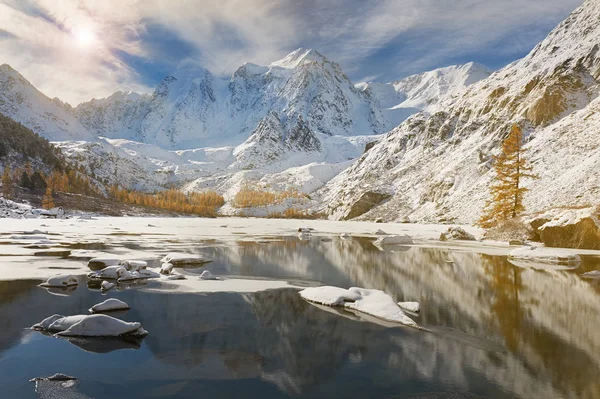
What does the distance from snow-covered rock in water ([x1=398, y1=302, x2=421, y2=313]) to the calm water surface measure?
340 mm

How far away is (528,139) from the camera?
359ft

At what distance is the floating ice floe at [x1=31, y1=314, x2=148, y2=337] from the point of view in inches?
458

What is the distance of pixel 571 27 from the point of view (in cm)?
16012

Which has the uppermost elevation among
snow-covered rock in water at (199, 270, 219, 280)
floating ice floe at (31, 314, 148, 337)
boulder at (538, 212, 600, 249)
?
boulder at (538, 212, 600, 249)

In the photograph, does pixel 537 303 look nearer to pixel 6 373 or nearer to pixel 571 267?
pixel 571 267

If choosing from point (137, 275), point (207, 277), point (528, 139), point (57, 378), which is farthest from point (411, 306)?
point (528, 139)

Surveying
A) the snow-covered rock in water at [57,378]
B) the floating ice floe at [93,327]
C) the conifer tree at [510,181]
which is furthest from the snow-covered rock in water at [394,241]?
the snow-covered rock in water at [57,378]

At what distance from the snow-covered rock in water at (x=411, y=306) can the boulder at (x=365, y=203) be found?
145 meters

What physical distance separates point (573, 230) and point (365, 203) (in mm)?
123825

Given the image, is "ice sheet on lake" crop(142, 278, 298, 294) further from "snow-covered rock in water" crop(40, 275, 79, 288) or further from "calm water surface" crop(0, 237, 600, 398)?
"snow-covered rock in water" crop(40, 275, 79, 288)

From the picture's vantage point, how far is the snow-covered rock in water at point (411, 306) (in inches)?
602

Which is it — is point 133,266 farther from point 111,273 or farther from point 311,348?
point 311,348

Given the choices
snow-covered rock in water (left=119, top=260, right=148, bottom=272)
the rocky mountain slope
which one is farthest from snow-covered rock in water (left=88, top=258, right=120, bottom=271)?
the rocky mountain slope

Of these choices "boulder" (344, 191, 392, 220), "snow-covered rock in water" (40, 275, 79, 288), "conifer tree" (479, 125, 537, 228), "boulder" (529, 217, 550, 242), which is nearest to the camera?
"snow-covered rock in water" (40, 275, 79, 288)
